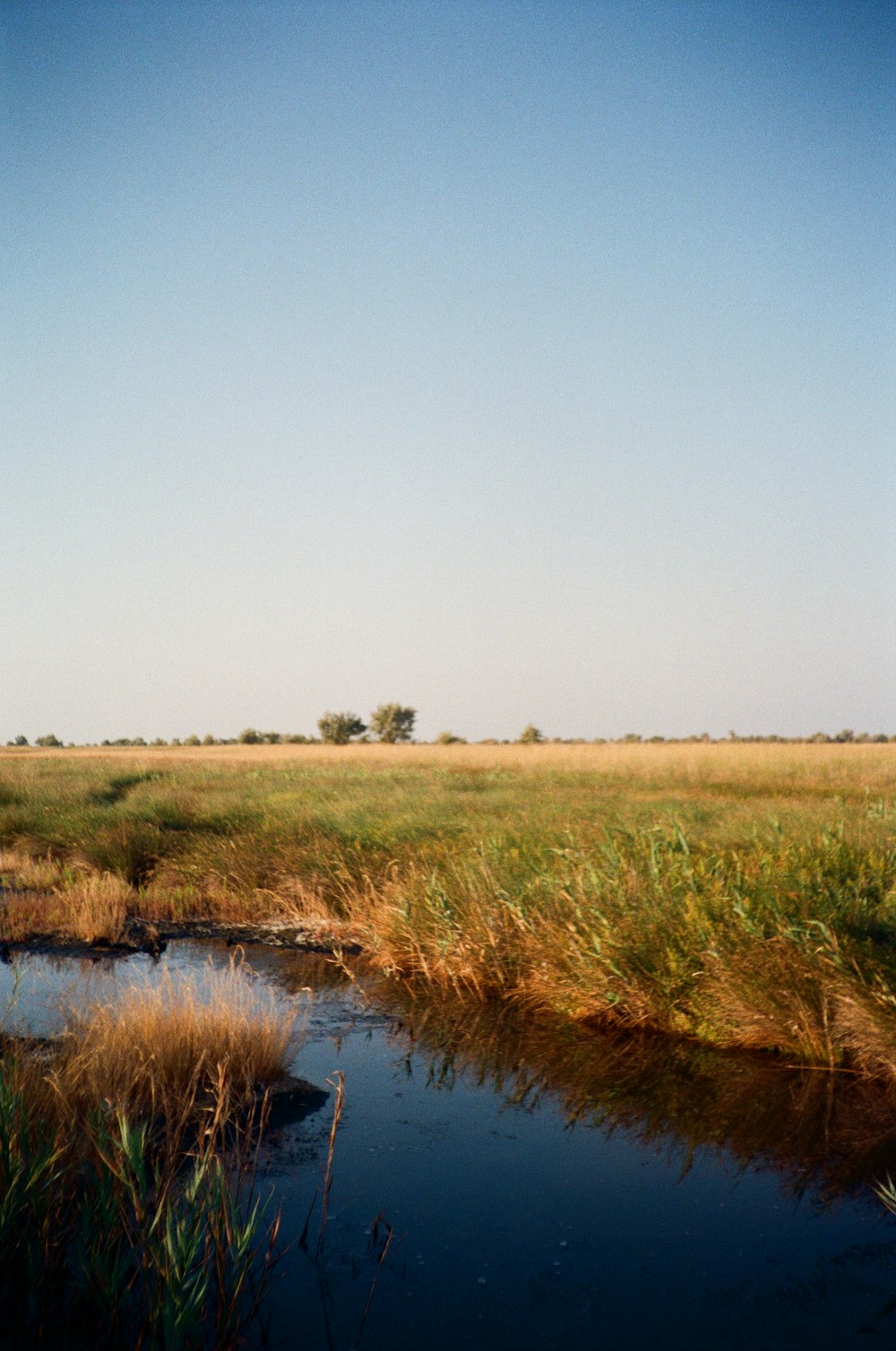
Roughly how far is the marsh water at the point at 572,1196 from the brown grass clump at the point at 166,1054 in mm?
521

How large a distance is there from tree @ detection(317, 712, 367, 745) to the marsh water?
9437 cm

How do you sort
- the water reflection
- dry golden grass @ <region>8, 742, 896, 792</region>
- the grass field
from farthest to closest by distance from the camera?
dry golden grass @ <region>8, 742, 896, 792</region> < the grass field < the water reflection

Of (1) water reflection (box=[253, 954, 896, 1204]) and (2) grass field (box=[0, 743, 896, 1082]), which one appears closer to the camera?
(1) water reflection (box=[253, 954, 896, 1204])

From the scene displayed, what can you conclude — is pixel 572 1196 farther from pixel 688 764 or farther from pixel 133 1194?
pixel 688 764

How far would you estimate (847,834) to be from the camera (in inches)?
338

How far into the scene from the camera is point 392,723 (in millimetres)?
102375

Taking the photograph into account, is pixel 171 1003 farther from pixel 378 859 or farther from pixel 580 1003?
pixel 378 859

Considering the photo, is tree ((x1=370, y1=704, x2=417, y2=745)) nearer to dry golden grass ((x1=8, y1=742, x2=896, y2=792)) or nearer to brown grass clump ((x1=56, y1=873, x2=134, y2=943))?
dry golden grass ((x1=8, y1=742, x2=896, y2=792))

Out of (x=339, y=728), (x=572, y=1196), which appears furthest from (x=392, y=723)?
(x=572, y=1196)

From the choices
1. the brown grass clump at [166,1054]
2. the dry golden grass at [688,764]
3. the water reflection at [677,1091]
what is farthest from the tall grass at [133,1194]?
the dry golden grass at [688,764]

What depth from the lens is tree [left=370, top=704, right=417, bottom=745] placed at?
4006 inches

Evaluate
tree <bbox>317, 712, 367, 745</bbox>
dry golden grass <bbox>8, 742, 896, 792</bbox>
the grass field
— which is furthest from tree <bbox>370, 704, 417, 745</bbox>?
the grass field

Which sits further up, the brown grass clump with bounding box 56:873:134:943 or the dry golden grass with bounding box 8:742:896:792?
the dry golden grass with bounding box 8:742:896:792

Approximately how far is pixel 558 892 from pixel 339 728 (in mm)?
94936
